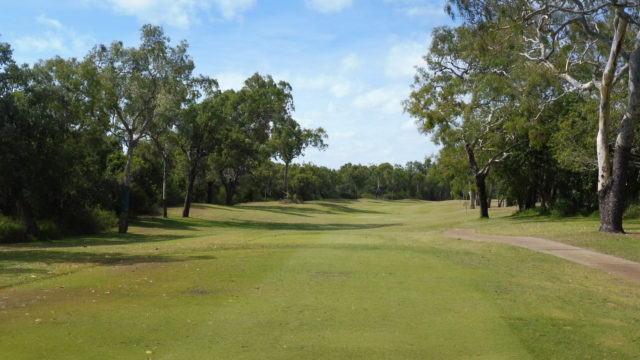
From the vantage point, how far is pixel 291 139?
71312 mm

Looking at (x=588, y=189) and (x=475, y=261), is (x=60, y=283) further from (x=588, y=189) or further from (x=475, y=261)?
(x=588, y=189)

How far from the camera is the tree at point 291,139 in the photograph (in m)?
56.4

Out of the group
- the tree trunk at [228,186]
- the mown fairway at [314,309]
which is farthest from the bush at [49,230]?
the tree trunk at [228,186]

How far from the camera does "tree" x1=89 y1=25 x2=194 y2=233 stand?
3178 cm

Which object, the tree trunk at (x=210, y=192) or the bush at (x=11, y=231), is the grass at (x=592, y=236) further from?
the tree trunk at (x=210, y=192)

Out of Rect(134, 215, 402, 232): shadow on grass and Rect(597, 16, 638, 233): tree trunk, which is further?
Rect(134, 215, 402, 232): shadow on grass

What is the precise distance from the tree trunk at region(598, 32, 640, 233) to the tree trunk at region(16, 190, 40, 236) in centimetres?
2752

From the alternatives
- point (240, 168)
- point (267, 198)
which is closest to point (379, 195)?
point (267, 198)

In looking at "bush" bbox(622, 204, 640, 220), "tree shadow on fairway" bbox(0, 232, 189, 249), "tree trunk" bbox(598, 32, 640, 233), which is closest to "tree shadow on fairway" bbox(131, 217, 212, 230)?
"tree shadow on fairway" bbox(0, 232, 189, 249)

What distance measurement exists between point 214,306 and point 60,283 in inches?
181

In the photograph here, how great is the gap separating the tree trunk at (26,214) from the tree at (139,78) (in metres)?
6.22

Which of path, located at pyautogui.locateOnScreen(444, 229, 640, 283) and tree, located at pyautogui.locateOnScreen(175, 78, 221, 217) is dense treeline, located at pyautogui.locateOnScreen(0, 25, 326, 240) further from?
path, located at pyautogui.locateOnScreen(444, 229, 640, 283)

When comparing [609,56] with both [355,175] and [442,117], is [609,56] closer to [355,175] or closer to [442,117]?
[442,117]

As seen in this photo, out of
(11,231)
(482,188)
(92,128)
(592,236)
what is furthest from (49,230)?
(482,188)
